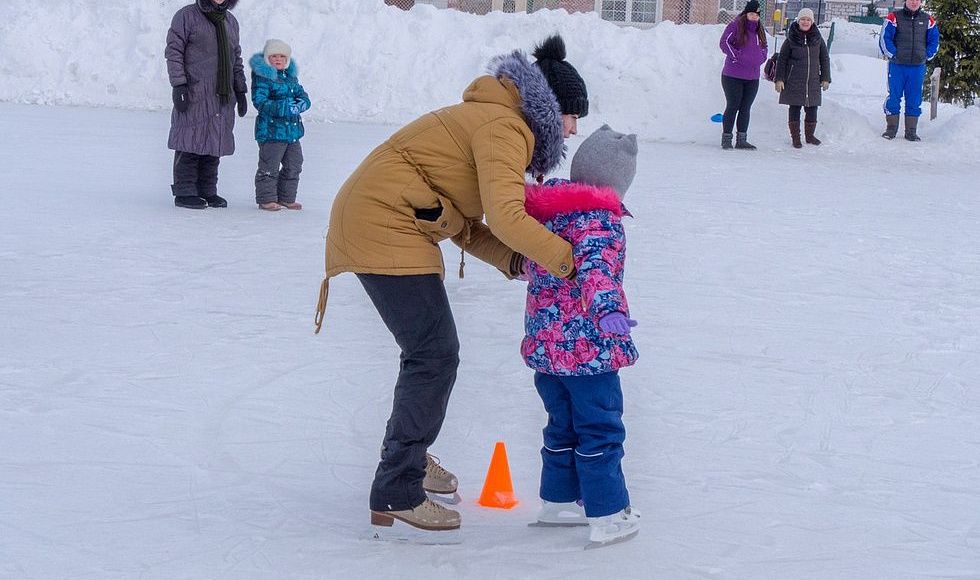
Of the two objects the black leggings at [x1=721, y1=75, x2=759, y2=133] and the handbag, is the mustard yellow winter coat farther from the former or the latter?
the handbag

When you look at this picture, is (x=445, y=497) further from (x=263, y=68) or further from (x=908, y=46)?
(x=908, y=46)

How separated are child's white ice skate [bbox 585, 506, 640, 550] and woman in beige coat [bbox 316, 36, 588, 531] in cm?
39

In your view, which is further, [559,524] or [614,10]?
[614,10]

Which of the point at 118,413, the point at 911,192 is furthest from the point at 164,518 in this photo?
the point at 911,192

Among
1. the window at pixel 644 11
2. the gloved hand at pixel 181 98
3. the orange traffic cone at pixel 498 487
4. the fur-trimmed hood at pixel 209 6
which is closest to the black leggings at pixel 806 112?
the window at pixel 644 11

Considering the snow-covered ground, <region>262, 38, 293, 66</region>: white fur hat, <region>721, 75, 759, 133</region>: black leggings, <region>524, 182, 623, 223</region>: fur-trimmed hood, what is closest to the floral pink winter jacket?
<region>524, 182, 623, 223</region>: fur-trimmed hood

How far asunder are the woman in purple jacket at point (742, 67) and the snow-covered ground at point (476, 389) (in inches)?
109

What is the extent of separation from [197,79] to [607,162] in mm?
5380

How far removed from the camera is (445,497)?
Answer: 332 cm

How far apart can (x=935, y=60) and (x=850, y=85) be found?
234cm

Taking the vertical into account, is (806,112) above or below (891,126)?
above

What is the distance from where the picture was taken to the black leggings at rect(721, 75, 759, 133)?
42.7 ft

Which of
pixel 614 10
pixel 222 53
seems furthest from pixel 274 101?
pixel 614 10

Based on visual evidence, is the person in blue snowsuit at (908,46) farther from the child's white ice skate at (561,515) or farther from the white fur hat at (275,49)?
the child's white ice skate at (561,515)
